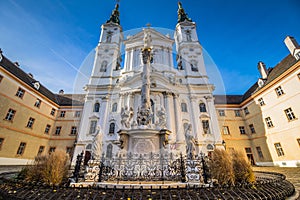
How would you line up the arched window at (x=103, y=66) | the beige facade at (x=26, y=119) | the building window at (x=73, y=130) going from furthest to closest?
the arched window at (x=103, y=66)
the building window at (x=73, y=130)
the beige facade at (x=26, y=119)

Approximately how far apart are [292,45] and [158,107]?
68.8 ft

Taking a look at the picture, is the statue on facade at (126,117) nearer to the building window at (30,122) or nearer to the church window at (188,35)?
the building window at (30,122)

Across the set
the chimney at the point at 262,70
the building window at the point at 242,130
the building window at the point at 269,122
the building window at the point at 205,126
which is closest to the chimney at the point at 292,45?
the chimney at the point at 262,70

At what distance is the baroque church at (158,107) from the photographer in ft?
58.5

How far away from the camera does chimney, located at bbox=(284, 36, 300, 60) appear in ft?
62.2

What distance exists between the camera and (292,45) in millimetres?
20281

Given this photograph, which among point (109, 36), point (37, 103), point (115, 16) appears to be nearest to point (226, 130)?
point (109, 36)

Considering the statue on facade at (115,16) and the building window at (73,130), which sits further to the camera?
the statue on facade at (115,16)

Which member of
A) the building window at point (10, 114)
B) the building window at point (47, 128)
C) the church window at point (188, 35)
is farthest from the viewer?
the church window at point (188, 35)

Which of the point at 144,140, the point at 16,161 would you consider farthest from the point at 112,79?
the point at 144,140

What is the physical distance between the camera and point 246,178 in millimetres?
6418

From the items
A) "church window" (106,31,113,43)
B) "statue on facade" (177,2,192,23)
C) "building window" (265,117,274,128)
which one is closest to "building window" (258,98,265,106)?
"building window" (265,117,274,128)

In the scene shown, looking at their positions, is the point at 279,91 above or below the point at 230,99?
below

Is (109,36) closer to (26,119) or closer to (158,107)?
(158,107)
